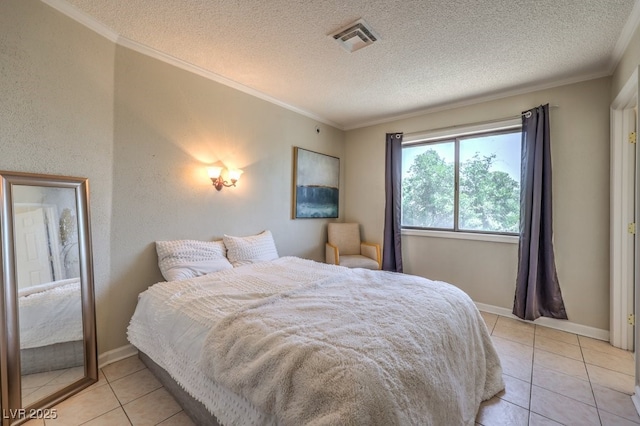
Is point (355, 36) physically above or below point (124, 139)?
above

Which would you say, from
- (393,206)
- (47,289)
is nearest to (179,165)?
(47,289)

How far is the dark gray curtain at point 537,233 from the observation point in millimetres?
2713

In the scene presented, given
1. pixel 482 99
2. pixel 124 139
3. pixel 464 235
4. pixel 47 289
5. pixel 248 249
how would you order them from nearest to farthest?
pixel 47 289
pixel 124 139
pixel 248 249
pixel 482 99
pixel 464 235

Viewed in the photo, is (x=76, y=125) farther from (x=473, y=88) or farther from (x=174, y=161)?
(x=473, y=88)

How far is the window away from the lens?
312 centimetres

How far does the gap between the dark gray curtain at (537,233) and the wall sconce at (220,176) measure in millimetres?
3113

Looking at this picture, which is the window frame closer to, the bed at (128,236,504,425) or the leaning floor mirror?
the bed at (128,236,504,425)

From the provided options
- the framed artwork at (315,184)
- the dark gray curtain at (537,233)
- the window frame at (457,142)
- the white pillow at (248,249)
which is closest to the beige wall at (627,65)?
the dark gray curtain at (537,233)

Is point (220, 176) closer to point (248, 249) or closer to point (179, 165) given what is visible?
point (179, 165)

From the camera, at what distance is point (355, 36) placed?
2.05 metres

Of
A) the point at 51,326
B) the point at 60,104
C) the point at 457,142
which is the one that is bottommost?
the point at 51,326

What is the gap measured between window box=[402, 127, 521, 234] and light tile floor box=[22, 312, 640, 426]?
1334mm

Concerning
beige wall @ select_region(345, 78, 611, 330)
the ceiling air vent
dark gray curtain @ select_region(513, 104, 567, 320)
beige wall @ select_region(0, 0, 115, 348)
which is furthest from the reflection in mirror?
dark gray curtain @ select_region(513, 104, 567, 320)

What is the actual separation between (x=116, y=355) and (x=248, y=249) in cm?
134
